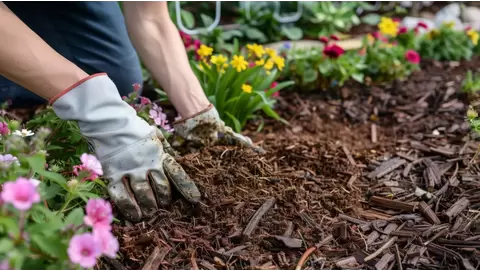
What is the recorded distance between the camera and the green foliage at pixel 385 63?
12.8 ft

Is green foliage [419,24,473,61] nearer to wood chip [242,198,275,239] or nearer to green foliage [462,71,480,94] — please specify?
green foliage [462,71,480,94]

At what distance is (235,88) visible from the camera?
3057mm

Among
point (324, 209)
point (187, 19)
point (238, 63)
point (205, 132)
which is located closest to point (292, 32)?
point (187, 19)

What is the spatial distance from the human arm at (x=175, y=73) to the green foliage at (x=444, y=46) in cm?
247

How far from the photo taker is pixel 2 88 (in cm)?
305

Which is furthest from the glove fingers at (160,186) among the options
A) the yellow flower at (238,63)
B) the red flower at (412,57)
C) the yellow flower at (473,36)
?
the yellow flower at (473,36)

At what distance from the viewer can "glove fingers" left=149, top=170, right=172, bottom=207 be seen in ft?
6.70

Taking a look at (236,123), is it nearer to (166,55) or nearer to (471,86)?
(166,55)

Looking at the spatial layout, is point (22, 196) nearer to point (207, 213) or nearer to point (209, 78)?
point (207, 213)

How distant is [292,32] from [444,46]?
1224 millimetres

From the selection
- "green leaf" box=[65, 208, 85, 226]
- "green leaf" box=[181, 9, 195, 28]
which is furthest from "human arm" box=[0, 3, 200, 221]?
"green leaf" box=[181, 9, 195, 28]

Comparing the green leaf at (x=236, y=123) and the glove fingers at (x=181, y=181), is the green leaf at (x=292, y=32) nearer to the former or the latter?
the green leaf at (x=236, y=123)

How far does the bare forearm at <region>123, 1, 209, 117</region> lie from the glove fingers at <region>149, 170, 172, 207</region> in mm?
646

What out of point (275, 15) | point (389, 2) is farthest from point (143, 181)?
point (389, 2)
